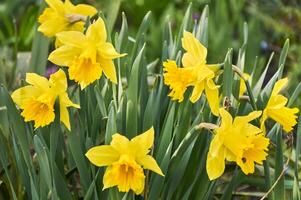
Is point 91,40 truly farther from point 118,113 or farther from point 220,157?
point 220,157

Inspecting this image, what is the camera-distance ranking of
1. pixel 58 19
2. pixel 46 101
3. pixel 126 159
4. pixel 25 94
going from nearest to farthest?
pixel 126 159 < pixel 46 101 < pixel 25 94 < pixel 58 19

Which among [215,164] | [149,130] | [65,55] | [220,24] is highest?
[65,55]

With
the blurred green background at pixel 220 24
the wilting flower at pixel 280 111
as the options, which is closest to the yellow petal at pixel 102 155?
the wilting flower at pixel 280 111

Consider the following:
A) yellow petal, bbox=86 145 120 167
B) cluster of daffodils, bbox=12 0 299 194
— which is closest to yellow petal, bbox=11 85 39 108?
cluster of daffodils, bbox=12 0 299 194

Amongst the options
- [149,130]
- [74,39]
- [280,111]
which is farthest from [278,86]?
[74,39]

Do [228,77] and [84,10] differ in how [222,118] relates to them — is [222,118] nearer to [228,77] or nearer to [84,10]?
[228,77]

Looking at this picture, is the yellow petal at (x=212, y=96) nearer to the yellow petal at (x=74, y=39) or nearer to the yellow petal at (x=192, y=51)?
the yellow petal at (x=192, y=51)
